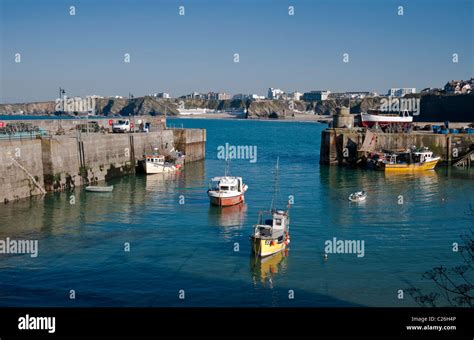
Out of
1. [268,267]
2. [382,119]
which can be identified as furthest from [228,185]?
[382,119]

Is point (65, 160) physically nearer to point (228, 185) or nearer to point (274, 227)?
point (228, 185)

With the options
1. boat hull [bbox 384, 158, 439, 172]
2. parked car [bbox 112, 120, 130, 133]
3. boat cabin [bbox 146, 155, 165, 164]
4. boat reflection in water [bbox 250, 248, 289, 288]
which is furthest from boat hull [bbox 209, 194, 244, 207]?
parked car [bbox 112, 120, 130, 133]

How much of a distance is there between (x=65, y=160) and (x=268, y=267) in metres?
31.2

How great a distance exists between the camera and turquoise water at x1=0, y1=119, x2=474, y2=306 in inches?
1008

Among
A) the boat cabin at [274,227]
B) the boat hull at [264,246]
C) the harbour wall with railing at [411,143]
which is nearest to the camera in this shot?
the boat hull at [264,246]

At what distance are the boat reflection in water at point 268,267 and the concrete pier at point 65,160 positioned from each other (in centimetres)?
2516

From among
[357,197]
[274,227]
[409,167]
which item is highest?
[409,167]

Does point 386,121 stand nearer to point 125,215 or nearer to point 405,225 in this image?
point 405,225

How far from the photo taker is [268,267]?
2953cm

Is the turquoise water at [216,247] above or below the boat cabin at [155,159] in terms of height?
below

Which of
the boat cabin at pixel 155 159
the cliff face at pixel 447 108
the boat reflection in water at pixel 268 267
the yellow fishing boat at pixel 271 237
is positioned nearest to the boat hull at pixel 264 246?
the yellow fishing boat at pixel 271 237

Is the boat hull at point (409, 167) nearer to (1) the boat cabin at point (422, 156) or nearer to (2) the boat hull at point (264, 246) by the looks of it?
(1) the boat cabin at point (422, 156)

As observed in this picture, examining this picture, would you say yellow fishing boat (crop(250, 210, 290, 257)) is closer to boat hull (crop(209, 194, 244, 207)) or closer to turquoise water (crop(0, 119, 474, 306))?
turquoise water (crop(0, 119, 474, 306))

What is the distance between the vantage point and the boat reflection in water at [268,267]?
27656 mm
